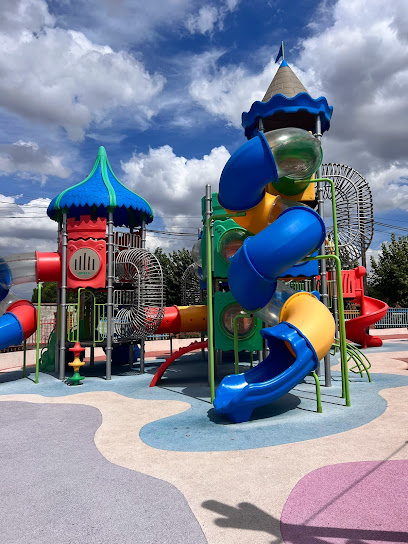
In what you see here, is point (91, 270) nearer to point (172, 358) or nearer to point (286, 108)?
point (172, 358)

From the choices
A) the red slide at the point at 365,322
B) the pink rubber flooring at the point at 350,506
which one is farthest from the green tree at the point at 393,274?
the pink rubber flooring at the point at 350,506

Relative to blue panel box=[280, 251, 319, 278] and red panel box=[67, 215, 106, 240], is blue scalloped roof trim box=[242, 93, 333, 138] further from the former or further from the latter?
red panel box=[67, 215, 106, 240]

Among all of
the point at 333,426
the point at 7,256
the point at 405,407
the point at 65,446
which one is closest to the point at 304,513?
the point at 333,426

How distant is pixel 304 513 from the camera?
3.81 m

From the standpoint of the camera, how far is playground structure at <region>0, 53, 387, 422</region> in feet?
23.5

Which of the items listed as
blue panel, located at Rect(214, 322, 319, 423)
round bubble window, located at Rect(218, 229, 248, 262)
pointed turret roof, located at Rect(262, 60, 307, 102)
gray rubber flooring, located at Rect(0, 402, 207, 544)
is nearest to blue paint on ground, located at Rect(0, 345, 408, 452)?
blue panel, located at Rect(214, 322, 319, 423)

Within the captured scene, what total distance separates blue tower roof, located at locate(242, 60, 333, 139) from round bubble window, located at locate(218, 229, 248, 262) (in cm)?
311

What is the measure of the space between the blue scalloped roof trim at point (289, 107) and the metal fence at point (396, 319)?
24563 millimetres

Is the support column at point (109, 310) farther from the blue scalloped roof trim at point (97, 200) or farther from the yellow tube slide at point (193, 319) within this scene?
the yellow tube slide at point (193, 319)

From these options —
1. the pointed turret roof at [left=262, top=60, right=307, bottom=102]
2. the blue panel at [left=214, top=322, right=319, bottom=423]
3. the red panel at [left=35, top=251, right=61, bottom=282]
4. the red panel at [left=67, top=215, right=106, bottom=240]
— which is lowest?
the blue panel at [left=214, top=322, right=319, bottom=423]

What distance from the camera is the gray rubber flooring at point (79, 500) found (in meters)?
3.58

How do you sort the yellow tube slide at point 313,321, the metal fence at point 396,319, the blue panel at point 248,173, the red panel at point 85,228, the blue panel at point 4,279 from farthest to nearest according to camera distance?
the metal fence at point 396,319
the red panel at point 85,228
the blue panel at point 4,279
the blue panel at point 248,173
the yellow tube slide at point 313,321

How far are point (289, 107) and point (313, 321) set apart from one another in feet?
20.3

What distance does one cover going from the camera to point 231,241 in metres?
10.2
